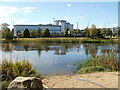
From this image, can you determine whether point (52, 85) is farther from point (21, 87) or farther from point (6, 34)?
point (6, 34)

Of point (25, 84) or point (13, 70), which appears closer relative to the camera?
point (25, 84)

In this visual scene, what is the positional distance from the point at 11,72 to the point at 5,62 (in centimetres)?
34

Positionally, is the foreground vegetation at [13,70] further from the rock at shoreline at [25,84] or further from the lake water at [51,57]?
the rock at shoreline at [25,84]

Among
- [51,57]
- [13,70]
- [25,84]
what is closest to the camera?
[25,84]

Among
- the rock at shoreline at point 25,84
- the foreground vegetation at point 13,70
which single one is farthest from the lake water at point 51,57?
the rock at shoreline at point 25,84

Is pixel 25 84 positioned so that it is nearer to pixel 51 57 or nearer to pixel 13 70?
pixel 13 70

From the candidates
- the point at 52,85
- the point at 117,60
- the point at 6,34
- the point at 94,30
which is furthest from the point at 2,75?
the point at 94,30

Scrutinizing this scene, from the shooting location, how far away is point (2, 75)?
122 inches

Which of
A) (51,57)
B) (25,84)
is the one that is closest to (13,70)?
(25,84)

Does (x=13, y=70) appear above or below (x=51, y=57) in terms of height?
above

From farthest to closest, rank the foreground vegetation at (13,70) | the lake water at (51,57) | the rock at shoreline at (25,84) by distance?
the lake water at (51,57) → the foreground vegetation at (13,70) → the rock at shoreline at (25,84)

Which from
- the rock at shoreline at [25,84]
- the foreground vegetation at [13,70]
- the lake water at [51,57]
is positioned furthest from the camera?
the lake water at [51,57]

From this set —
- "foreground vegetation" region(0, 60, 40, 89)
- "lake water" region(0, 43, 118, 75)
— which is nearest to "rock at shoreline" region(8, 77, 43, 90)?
"foreground vegetation" region(0, 60, 40, 89)

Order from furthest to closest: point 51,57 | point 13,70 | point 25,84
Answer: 1. point 51,57
2. point 13,70
3. point 25,84
